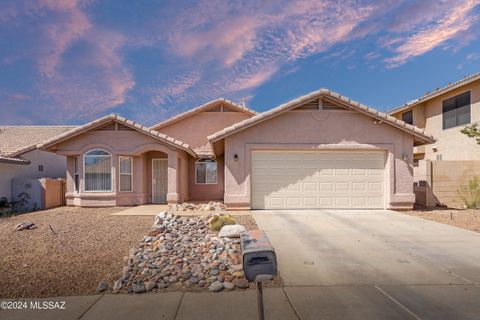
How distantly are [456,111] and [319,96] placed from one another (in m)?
10.6

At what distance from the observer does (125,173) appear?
13070 mm

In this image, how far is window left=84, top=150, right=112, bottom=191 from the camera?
503 inches

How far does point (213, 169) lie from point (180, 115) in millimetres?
4358

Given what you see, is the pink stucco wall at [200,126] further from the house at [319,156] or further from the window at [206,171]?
the house at [319,156]

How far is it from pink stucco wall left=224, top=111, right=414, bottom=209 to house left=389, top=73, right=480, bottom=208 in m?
2.11

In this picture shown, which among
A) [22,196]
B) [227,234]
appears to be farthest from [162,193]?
[227,234]

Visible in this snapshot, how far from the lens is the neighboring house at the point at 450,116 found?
14.6 meters

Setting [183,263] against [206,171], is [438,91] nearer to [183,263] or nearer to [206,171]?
[206,171]

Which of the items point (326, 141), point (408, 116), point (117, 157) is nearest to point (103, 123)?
point (117, 157)

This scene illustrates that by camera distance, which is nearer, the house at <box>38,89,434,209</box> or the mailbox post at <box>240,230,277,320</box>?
the mailbox post at <box>240,230,277,320</box>

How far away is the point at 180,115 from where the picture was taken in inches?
687

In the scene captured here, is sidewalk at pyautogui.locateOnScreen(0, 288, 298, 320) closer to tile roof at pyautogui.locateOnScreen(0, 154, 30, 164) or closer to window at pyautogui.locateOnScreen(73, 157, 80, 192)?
window at pyautogui.locateOnScreen(73, 157, 80, 192)

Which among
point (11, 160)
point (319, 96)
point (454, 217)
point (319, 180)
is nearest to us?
point (454, 217)

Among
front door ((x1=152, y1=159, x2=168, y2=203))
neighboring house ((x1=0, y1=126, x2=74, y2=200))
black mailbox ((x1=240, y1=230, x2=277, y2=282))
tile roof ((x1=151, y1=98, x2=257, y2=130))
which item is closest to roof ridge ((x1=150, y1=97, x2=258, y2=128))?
tile roof ((x1=151, y1=98, x2=257, y2=130))
